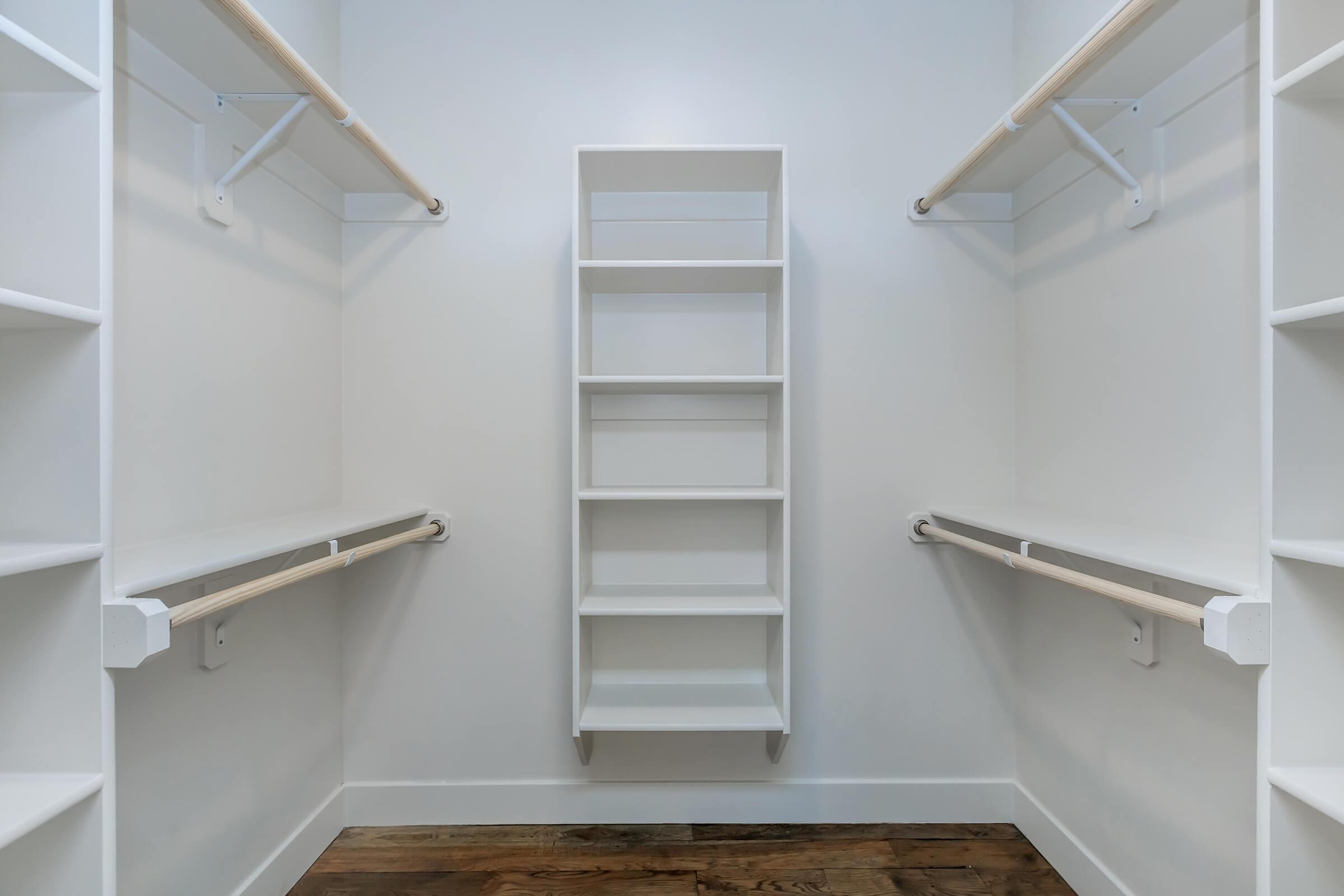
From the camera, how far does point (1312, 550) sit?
833 mm

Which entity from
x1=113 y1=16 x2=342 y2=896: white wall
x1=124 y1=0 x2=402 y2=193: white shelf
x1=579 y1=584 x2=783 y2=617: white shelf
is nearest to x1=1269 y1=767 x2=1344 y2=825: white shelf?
x1=579 y1=584 x2=783 y2=617: white shelf

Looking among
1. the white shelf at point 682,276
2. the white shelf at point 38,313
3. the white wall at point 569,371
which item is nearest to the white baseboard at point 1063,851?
the white wall at point 569,371

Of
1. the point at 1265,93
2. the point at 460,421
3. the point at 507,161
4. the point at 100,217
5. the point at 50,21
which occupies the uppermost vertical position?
the point at 507,161

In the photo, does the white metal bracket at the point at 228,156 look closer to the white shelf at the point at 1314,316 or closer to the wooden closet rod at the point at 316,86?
→ the wooden closet rod at the point at 316,86

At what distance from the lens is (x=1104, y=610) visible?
158 cm

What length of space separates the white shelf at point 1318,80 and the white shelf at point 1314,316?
274 mm

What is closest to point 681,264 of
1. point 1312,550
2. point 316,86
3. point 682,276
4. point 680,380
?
point 682,276

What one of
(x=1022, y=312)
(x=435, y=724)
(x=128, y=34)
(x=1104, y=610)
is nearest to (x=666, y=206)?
(x=1022, y=312)

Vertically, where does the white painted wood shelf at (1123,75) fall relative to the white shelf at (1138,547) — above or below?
above

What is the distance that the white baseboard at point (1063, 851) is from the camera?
1575 mm

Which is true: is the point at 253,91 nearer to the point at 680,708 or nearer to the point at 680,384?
the point at 680,384

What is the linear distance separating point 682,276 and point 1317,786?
1.54 m

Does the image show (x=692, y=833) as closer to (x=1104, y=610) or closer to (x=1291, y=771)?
(x=1104, y=610)

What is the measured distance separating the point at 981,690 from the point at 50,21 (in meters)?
2.47
